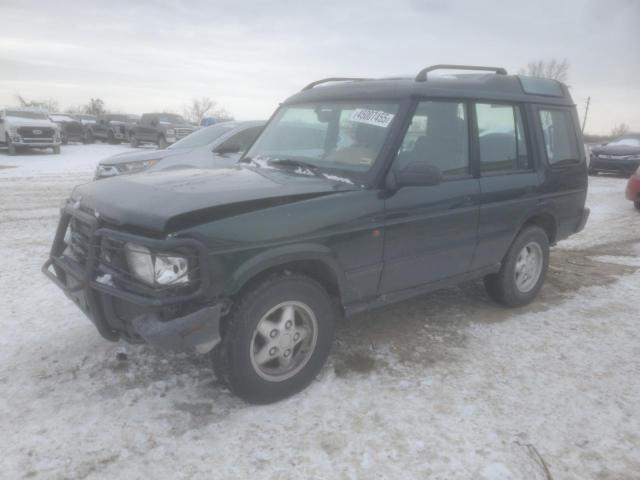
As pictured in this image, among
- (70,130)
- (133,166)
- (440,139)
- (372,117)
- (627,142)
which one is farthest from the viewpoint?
(70,130)

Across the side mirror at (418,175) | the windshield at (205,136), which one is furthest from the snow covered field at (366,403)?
the windshield at (205,136)

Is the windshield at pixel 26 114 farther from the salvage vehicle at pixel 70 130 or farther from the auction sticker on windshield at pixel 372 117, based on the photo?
the auction sticker on windshield at pixel 372 117

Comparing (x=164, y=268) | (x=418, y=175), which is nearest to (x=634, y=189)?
(x=418, y=175)

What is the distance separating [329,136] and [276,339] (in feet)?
5.34

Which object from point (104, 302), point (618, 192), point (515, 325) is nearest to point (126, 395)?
point (104, 302)

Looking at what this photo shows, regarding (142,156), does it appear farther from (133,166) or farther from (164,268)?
(164,268)

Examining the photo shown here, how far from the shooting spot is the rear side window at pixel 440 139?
12.0 feet

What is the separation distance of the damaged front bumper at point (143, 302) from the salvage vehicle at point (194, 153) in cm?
448

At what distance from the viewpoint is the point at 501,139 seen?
4363mm

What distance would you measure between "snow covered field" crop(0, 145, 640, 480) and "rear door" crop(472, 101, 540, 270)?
771 mm

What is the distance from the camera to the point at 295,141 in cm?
410

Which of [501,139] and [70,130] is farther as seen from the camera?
[70,130]

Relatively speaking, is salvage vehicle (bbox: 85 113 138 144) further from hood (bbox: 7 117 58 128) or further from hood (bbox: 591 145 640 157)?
hood (bbox: 591 145 640 157)

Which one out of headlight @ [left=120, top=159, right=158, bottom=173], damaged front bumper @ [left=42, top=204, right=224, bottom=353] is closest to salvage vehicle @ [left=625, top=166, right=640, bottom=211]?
headlight @ [left=120, top=159, right=158, bottom=173]
